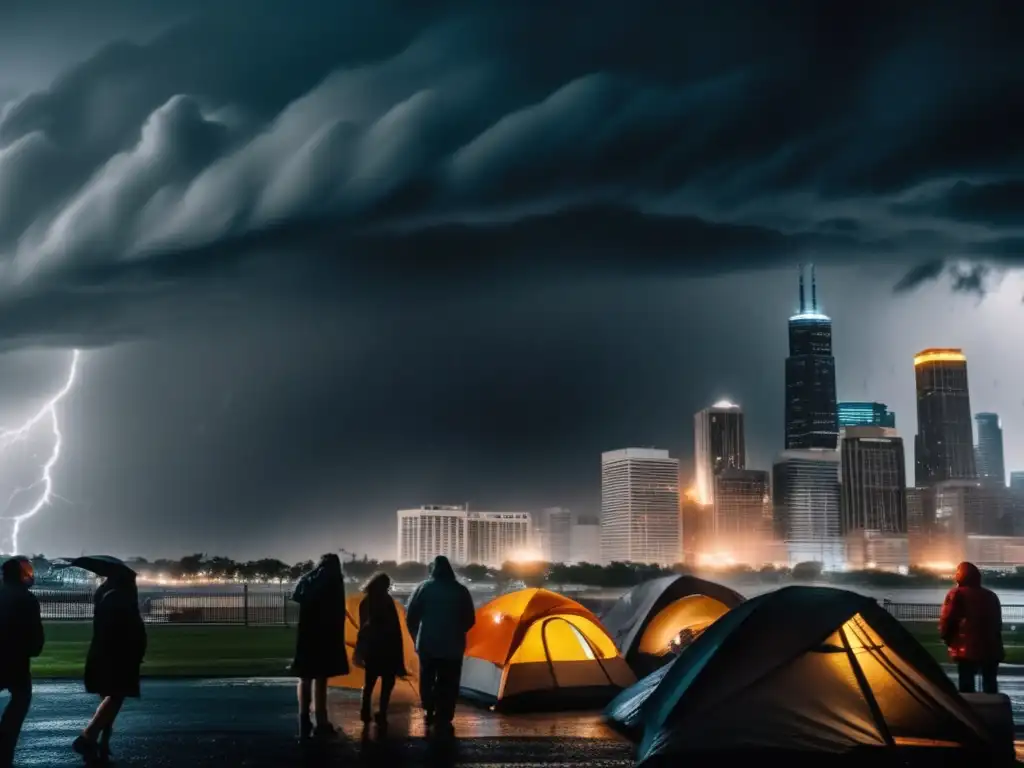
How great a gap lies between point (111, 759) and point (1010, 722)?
360 inches

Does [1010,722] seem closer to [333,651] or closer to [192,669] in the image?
[333,651]

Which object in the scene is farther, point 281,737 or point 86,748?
point 281,737

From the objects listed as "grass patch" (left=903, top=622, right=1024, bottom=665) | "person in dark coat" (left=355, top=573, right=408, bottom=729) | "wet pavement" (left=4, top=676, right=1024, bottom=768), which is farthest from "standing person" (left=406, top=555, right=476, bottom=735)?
"grass patch" (left=903, top=622, right=1024, bottom=665)

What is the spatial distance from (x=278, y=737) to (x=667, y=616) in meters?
7.91

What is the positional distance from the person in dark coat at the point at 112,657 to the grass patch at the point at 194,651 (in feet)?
30.8

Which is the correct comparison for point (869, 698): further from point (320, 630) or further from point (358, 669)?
point (358, 669)

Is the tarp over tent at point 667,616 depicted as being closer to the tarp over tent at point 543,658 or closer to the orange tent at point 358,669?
the tarp over tent at point 543,658

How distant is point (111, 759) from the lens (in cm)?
1139

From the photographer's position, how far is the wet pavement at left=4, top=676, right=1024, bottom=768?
37.5ft

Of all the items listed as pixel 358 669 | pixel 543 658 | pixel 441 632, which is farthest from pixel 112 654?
pixel 358 669

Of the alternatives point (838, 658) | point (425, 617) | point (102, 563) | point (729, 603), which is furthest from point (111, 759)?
point (729, 603)

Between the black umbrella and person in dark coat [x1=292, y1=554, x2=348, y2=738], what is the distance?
1846 millimetres

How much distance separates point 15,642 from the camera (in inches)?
415

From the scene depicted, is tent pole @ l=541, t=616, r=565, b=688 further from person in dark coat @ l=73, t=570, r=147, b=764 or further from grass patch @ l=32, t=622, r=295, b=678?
grass patch @ l=32, t=622, r=295, b=678
